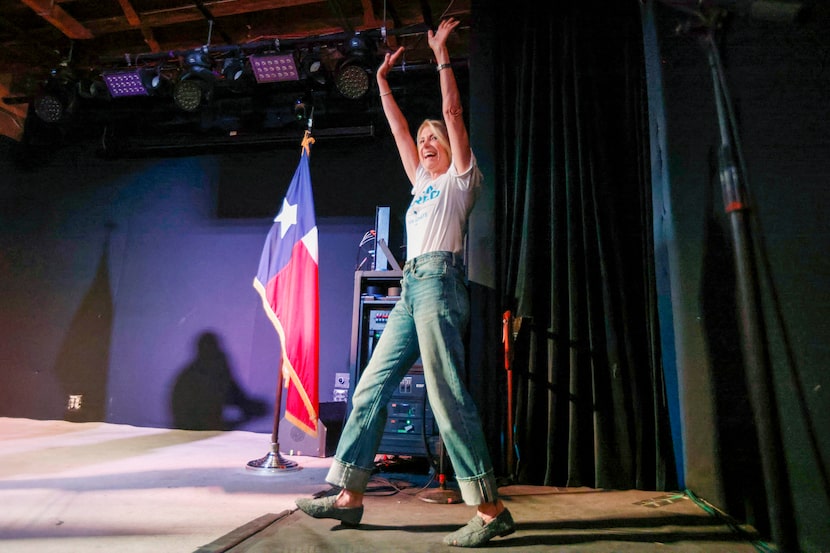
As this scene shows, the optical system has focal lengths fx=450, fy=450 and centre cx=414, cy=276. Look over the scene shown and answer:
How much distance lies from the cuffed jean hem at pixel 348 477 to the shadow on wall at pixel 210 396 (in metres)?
2.55

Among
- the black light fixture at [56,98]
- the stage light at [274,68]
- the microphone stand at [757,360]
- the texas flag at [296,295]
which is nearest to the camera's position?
the microphone stand at [757,360]

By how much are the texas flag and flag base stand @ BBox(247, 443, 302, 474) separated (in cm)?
20

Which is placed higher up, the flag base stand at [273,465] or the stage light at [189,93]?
the stage light at [189,93]

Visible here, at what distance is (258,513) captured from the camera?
1.78 metres

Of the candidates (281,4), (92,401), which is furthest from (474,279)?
(92,401)

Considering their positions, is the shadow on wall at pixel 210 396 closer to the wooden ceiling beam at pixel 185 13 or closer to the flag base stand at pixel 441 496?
the flag base stand at pixel 441 496

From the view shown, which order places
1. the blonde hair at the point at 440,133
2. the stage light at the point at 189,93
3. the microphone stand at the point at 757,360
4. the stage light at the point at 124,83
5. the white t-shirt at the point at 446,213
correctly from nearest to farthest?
the microphone stand at the point at 757,360 → the white t-shirt at the point at 446,213 → the blonde hair at the point at 440,133 → the stage light at the point at 189,93 → the stage light at the point at 124,83

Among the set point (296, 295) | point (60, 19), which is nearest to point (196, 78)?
point (60, 19)

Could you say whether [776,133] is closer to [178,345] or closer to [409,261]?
[409,261]

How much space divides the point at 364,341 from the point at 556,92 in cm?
185

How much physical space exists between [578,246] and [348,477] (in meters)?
1.71

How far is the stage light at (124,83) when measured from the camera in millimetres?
3795

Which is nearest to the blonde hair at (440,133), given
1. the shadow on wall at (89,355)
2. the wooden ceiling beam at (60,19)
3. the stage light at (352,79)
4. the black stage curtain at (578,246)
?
the black stage curtain at (578,246)

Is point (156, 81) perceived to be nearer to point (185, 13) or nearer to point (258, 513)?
point (185, 13)
